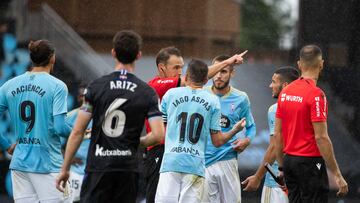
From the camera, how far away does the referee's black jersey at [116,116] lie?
292 inches

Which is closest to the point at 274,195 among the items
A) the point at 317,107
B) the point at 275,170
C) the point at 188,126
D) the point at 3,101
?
the point at 275,170

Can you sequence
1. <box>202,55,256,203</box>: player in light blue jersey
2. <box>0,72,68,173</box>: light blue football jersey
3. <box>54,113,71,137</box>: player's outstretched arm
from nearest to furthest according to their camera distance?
<box>54,113,71,137</box>: player's outstretched arm, <box>0,72,68,173</box>: light blue football jersey, <box>202,55,256,203</box>: player in light blue jersey

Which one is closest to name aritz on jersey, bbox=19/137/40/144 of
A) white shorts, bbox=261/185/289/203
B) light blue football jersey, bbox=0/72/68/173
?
light blue football jersey, bbox=0/72/68/173

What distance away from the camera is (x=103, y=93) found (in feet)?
24.4

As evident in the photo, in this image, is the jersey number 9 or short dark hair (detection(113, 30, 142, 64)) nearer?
short dark hair (detection(113, 30, 142, 64))

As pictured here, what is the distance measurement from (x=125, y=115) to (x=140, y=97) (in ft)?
0.59

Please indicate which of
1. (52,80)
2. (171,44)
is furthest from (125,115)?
(171,44)

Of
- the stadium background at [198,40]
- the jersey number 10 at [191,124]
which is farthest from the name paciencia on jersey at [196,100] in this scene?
the stadium background at [198,40]

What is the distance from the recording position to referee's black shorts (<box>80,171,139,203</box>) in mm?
7418

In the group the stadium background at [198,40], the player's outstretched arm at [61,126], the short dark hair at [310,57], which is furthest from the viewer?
the stadium background at [198,40]

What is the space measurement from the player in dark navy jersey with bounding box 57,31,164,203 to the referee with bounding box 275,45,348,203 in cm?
203

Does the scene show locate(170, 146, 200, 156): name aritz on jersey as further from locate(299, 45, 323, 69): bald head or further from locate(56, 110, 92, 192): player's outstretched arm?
locate(56, 110, 92, 192): player's outstretched arm

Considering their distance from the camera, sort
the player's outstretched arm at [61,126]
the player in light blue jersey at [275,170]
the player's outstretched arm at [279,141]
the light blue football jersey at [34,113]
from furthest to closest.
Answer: the player in light blue jersey at [275,170]
the player's outstretched arm at [279,141]
the light blue football jersey at [34,113]
the player's outstretched arm at [61,126]

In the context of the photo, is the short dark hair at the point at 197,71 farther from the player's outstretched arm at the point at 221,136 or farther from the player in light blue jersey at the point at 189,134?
the player's outstretched arm at the point at 221,136
